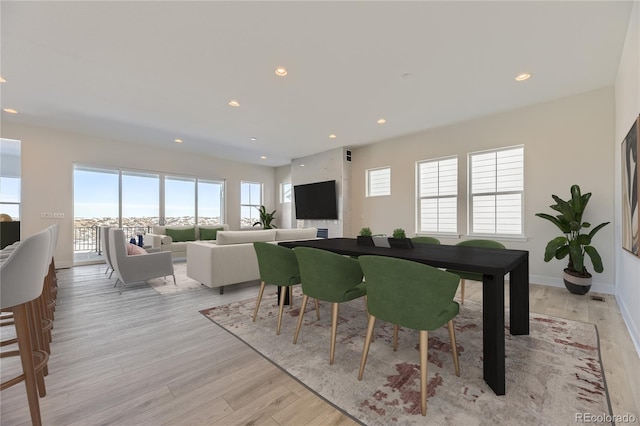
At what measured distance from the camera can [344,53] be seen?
2.79 metres

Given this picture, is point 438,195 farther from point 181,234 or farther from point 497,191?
point 181,234

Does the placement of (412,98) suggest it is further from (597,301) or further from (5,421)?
(5,421)

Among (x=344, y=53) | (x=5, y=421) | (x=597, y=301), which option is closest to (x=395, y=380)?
(x=5, y=421)

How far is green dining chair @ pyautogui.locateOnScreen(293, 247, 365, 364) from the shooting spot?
75.3 inches

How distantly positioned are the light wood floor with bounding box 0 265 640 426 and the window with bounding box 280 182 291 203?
6.26 meters

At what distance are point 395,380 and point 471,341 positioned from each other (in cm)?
97

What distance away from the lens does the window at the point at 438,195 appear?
5.10 m

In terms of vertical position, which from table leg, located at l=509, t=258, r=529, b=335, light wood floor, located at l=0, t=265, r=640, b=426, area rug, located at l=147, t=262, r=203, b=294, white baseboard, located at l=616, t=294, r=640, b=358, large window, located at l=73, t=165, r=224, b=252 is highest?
large window, located at l=73, t=165, r=224, b=252

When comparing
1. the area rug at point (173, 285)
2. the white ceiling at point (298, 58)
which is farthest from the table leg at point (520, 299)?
the area rug at point (173, 285)

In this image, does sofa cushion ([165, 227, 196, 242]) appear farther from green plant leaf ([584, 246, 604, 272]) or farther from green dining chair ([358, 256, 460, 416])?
green plant leaf ([584, 246, 604, 272])

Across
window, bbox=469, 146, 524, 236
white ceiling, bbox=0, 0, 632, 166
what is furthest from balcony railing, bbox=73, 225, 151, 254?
window, bbox=469, 146, 524, 236

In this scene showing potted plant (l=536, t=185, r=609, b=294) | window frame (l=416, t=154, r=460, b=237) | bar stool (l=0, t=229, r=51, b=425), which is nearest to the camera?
bar stool (l=0, t=229, r=51, b=425)

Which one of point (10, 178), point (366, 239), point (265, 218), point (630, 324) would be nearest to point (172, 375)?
point (366, 239)

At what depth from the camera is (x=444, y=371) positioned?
181 cm
